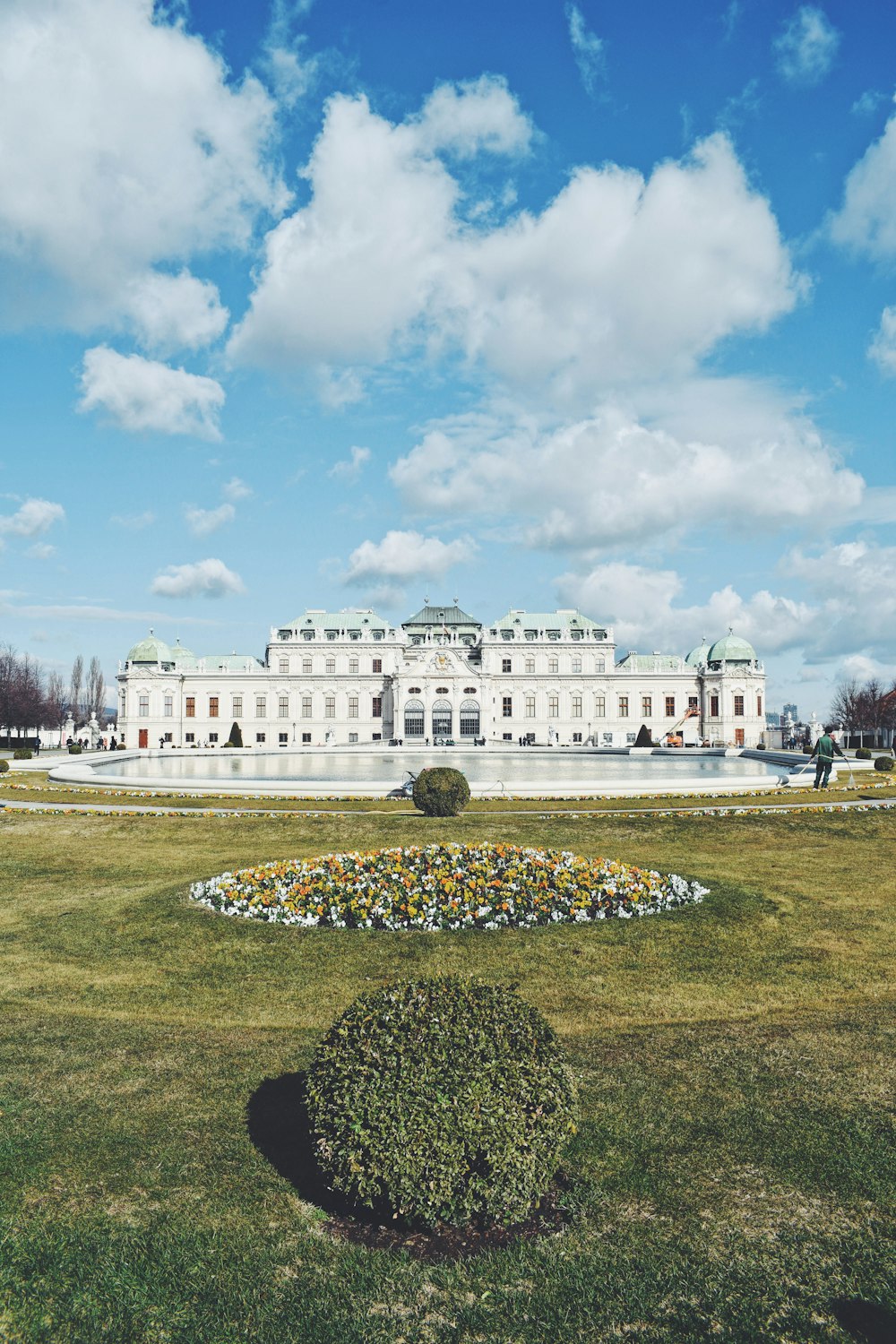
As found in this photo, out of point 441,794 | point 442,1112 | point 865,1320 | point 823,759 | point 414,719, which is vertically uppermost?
point 414,719

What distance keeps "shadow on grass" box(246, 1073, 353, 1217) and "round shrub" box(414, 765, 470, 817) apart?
1761 centimetres

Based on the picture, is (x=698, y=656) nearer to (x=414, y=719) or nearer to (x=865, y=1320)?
(x=414, y=719)

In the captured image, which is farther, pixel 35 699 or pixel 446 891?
pixel 35 699

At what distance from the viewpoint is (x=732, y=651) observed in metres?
101

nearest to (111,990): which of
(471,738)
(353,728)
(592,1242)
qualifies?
(592,1242)

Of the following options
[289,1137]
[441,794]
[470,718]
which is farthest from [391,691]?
[289,1137]

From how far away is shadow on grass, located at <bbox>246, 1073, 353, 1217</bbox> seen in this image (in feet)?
20.8

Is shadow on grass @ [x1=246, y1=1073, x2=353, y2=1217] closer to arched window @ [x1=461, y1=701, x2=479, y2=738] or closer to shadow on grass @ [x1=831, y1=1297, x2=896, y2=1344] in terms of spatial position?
shadow on grass @ [x1=831, y1=1297, x2=896, y2=1344]

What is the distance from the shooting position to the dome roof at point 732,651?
100125 millimetres

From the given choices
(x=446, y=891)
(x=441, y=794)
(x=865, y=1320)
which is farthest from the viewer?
(x=441, y=794)

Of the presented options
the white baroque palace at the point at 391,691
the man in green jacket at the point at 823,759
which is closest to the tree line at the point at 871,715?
the white baroque palace at the point at 391,691

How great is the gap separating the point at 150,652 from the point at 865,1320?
10316 cm

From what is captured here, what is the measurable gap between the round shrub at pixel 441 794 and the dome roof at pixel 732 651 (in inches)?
3144

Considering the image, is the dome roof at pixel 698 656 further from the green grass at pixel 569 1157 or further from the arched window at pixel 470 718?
the green grass at pixel 569 1157
